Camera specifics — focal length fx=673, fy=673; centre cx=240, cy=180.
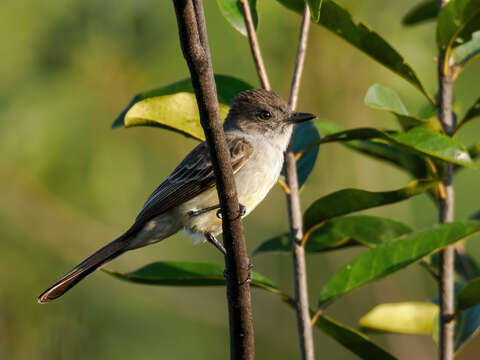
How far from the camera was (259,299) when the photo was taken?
5207 mm

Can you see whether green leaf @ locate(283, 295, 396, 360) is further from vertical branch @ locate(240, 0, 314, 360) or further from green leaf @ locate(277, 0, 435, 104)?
green leaf @ locate(277, 0, 435, 104)

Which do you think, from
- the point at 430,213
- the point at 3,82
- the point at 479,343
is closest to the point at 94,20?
the point at 3,82

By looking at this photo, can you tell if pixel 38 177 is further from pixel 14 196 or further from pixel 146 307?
pixel 146 307

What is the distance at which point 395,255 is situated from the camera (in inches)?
110

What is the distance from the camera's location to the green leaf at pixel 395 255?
2674 millimetres

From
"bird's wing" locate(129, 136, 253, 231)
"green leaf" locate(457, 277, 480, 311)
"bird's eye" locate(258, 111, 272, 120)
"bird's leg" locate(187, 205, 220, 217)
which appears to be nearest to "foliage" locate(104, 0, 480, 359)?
"green leaf" locate(457, 277, 480, 311)

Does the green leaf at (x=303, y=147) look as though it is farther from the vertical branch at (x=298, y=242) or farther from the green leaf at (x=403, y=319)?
the green leaf at (x=403, y=319)

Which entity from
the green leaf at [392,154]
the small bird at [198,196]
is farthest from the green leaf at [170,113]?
the green leaf at [392,154]

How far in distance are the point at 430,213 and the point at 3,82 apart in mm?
3017

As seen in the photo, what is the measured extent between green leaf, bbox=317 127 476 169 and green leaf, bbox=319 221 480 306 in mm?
262

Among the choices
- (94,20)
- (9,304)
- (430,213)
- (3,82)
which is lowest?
(9,304)

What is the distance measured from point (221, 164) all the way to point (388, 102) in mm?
1067

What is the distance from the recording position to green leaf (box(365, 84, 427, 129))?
278 cm

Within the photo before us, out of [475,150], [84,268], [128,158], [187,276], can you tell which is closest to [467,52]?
[475,150]
